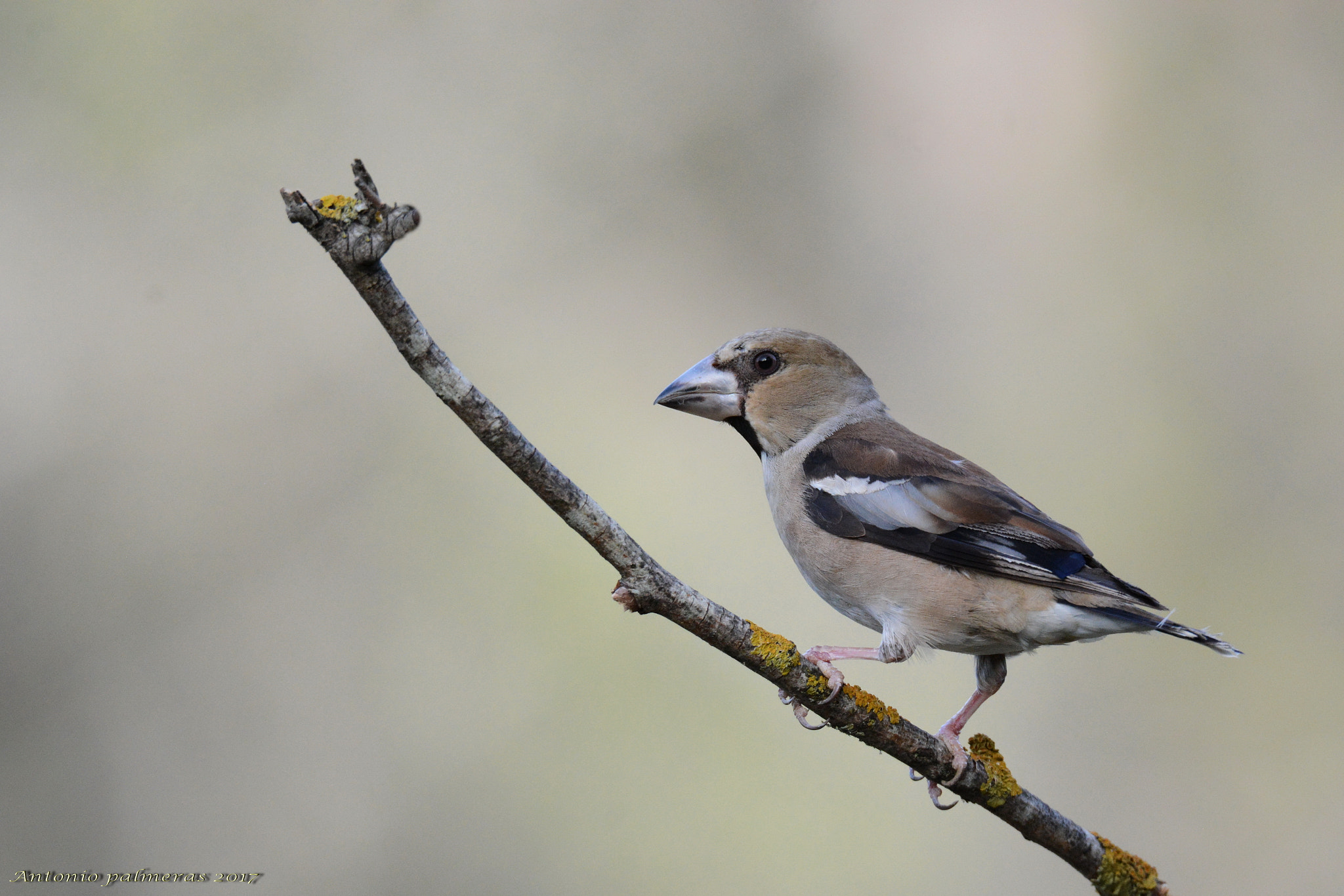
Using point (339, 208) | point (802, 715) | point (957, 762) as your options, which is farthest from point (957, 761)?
point (339, 208)

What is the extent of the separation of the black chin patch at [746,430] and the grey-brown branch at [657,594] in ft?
5.87

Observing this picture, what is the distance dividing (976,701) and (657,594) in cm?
229

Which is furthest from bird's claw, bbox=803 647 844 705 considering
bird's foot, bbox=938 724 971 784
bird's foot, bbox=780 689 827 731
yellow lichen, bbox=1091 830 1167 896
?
yellow lichen, bbox=1091 830 1167 896

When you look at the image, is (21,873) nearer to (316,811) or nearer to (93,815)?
(93,815)

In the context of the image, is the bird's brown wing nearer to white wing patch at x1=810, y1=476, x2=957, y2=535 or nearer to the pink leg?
white wing patch at x1=810, y1=476, x2=957, y2=535

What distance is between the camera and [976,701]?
179 inches

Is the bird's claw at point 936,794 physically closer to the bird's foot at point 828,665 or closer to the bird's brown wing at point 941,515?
the bird's foot at point 828,665

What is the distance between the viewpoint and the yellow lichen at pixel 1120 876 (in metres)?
4.05

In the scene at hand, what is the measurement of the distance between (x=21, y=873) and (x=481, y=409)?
6.82 m

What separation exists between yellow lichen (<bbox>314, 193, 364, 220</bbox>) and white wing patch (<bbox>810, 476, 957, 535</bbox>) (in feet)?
9.04

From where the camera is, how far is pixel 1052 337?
965 centimetres

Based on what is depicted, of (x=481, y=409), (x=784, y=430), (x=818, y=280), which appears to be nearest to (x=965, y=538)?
(x=784, y=430)

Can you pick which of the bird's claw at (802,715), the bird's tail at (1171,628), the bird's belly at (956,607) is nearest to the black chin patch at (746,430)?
the bird's belly at (956,607)

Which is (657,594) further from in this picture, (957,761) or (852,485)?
(852,485)
